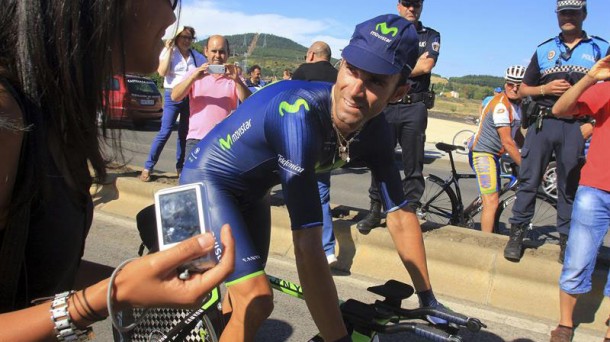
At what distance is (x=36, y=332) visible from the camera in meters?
1.07

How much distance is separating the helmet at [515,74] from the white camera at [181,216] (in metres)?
5.55

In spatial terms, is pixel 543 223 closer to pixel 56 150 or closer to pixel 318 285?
pixel 318 285

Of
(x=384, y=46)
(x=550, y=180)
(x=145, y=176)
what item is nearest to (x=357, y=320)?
(x=384, y=46)

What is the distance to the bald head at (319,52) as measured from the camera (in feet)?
19.2

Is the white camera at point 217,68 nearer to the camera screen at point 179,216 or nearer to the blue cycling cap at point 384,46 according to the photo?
the blue cycling cap at point 384,46

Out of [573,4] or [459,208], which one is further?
[459,208]

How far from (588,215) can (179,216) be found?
3.30 m

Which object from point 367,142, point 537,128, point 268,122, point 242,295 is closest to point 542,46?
point 537,128

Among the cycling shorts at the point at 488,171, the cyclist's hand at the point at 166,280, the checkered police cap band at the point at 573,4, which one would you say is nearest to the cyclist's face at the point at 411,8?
the checkered police cap band at the point at 573,4

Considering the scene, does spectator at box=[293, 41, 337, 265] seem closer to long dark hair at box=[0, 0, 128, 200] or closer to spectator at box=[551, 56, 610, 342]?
spectator at box=[551, 56, 610, 342]

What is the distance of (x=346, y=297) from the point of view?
4465mm

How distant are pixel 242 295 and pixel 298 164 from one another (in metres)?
0.73

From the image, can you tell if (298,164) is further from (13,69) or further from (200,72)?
(200,72)

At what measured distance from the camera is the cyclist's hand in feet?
3.58
